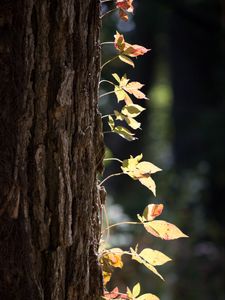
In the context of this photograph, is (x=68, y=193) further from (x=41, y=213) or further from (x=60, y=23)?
(x=60, y=23)

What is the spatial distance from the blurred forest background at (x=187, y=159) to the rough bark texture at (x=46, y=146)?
3.66 meters

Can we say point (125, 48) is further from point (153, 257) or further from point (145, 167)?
point (153, 257)

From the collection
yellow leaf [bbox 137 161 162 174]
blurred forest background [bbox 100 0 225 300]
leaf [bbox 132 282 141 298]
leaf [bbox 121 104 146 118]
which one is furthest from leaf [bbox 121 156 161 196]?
blurred forest background [bbox 100 0 225 300]

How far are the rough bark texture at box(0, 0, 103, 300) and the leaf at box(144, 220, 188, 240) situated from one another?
0.19 metres

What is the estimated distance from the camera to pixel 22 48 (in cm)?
138

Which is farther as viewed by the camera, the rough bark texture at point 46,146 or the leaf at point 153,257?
the leaf at point 153,257

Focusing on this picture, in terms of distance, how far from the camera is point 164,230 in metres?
1.61

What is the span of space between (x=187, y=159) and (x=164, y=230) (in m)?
9.23

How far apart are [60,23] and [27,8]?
0.09m

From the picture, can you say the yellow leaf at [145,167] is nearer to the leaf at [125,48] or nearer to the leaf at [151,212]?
the leaf at [151,212]

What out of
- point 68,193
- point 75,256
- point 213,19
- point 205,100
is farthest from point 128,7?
point 205,100

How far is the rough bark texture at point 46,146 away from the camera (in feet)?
4.52

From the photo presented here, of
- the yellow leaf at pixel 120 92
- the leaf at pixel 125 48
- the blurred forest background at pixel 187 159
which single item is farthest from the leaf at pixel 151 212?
the blurred forest background at pixel 187 159

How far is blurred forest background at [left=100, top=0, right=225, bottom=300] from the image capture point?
7047 mm
